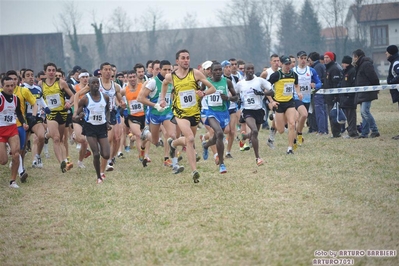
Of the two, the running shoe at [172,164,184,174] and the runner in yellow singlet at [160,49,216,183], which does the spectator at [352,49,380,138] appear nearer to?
the running shoe at [172,164,184,174]

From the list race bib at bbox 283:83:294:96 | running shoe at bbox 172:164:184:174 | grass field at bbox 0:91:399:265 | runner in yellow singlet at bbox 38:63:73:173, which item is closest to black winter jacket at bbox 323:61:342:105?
race bib at bbox 283:83:294:96

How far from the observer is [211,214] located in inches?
351

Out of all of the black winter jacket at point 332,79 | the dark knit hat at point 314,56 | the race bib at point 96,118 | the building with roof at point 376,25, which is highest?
the building with roof at point 376,25

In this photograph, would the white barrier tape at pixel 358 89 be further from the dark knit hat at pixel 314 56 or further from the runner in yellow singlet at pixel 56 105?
the runner in yellow singlet at pixel 56 105

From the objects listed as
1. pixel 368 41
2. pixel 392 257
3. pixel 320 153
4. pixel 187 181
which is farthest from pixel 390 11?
pixel 392 257

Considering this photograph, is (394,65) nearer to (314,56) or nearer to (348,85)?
(348,85)

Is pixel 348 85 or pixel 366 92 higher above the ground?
pixel 348 85

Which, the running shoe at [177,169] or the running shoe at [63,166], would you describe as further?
the running shoe at [63,166]

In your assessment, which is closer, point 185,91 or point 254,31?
point 185,91

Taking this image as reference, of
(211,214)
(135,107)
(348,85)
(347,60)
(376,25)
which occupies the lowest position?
(211,214)

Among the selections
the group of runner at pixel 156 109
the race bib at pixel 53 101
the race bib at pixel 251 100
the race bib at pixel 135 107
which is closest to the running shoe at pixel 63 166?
the group of runner at pixel 156 109

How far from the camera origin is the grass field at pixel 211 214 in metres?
7.05

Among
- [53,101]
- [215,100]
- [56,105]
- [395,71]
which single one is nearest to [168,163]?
[215,100]

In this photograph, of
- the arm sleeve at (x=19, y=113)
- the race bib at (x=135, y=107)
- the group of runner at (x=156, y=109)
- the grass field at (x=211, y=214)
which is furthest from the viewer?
the race bib at (x=135, y=107)
